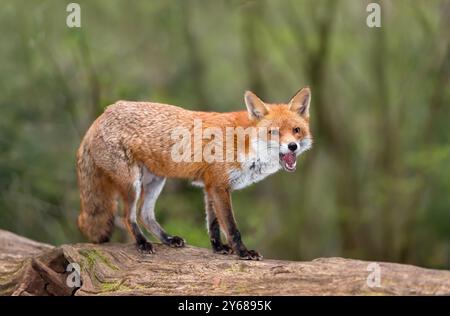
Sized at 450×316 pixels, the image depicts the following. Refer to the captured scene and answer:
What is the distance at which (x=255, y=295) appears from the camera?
24.5ft

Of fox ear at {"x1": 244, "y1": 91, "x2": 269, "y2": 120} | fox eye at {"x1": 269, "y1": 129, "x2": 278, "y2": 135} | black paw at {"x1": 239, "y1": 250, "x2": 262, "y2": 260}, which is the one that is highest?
fox ear at {"x1": 244, "y1": 91, "x2": 269, "y2": 120}

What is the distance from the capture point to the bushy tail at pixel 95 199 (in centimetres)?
940

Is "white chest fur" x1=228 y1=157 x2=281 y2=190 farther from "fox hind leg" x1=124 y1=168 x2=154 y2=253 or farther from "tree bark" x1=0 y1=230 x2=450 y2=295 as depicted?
"fox hind leg" x1=124 y1=168 x2=154 y2=253

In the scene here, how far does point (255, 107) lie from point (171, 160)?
130cm

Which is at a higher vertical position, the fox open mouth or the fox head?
the fox head

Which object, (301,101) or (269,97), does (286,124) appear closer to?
(301,101)

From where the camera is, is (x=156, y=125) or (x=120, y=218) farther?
(x=120, y=218)

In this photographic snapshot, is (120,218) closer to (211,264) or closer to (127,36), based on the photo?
(211,264)

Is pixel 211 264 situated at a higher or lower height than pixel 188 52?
lower

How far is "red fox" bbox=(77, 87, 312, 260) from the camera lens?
866 cm

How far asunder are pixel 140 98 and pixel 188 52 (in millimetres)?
4475

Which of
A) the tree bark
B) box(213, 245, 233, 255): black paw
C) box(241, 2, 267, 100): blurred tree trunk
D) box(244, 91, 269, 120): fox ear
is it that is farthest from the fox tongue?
box(241, 2, 267, 100): blurred tree trunk

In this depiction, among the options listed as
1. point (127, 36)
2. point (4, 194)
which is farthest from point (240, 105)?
point (4, 194)

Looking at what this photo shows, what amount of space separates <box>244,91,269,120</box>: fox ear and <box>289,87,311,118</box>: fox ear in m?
0.34
